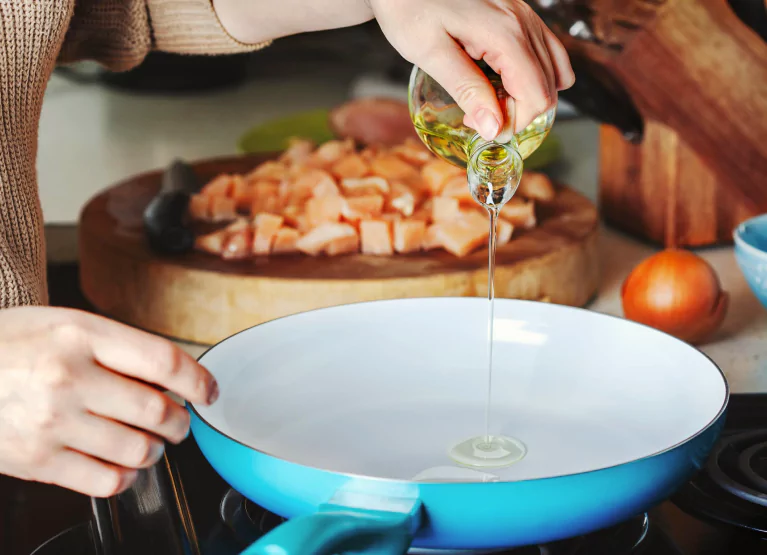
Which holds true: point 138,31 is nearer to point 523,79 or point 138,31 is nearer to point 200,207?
point 200,207

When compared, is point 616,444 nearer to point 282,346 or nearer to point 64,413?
point 282,346

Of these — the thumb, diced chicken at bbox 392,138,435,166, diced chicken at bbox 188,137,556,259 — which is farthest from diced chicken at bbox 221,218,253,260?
the thumb

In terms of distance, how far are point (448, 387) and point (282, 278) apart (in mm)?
299

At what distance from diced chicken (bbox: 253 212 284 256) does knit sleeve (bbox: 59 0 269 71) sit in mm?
193

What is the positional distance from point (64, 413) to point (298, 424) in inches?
10.4

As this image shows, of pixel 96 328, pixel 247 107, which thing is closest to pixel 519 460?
pixel 96 328

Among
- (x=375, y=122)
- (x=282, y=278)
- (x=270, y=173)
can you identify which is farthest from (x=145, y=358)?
(x=375, y=122)

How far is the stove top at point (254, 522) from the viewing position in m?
0.56

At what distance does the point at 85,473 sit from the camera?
439 mm

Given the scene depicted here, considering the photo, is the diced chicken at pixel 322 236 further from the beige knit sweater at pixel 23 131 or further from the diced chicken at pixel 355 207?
the beige knit sweater at pixel 23 131

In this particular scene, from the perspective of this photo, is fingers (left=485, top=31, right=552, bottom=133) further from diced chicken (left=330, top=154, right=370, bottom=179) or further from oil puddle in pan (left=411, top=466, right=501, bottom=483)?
diced chicken (left=330, top=154, right=370, bottom=179)

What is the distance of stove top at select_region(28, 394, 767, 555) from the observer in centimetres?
56

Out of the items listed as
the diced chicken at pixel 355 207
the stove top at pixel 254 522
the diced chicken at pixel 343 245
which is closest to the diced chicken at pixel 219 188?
the diced chicken at pixel 355 207

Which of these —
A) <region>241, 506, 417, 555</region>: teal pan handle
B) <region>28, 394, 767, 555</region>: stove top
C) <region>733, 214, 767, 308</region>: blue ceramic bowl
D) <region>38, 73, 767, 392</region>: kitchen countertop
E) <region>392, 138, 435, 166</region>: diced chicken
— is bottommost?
<region>38, 73, 767, 392</region>: kitchen countertop
